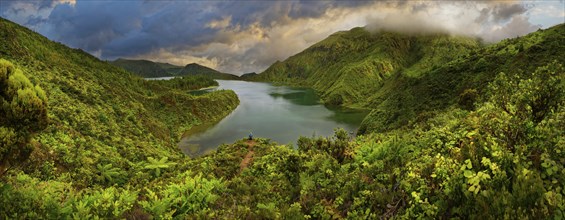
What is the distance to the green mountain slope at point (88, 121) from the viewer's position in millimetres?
25172

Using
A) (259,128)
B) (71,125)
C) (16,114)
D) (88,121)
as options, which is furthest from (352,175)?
(259,128)

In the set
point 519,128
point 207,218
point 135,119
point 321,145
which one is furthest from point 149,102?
point 519,128

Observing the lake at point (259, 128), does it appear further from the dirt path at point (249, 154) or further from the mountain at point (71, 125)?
the dirt path at point (249, 154)

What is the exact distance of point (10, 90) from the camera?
409 inches

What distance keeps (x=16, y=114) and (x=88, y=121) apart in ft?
113

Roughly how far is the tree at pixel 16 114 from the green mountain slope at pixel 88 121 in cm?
23

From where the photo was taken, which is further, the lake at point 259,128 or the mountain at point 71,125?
the lake at point 259,128

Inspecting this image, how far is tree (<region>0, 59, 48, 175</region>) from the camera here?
Answer: 34.0 feet

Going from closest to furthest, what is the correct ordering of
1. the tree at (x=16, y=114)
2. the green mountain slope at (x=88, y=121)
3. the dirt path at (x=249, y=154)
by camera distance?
1. the tree at (x=16, y=114)
2. the green mountain slope at (x=88, y=121)
3. the dirt path at (x=249, y=154)

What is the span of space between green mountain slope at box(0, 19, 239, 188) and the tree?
0.74 ft

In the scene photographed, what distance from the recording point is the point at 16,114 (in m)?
10.5

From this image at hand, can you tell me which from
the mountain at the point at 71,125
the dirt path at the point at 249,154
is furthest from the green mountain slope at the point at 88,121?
the dirt path at the point at 249,154

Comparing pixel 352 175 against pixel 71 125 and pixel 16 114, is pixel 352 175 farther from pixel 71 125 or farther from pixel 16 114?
pixel 71 125

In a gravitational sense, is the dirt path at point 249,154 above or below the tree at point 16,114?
below
